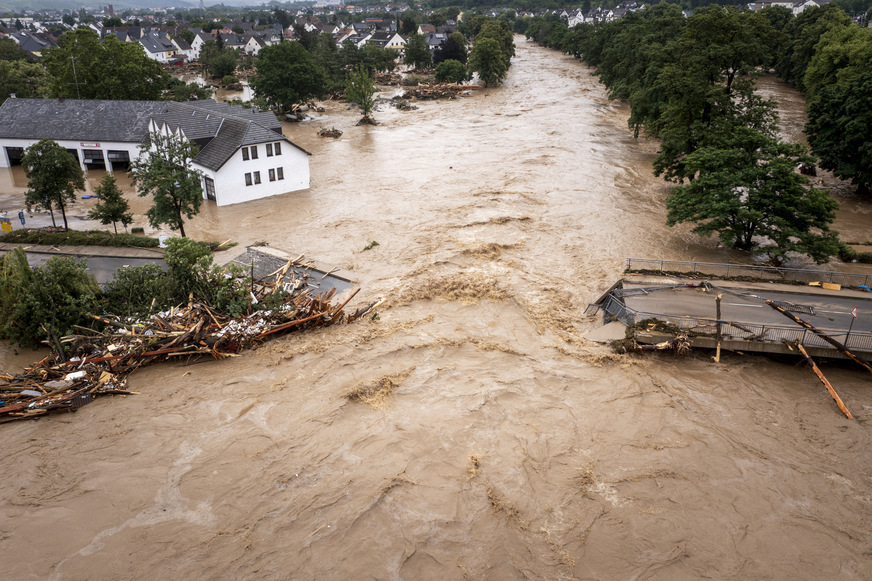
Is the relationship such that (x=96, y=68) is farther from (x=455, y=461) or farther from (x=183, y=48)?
(x=183, y=48)

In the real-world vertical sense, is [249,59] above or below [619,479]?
above

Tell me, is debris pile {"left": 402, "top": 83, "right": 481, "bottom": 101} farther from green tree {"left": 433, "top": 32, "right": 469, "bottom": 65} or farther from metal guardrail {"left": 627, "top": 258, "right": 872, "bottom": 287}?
metal guardrail {"left": 627, "top": 258, "right": 872, "bottom": 287}

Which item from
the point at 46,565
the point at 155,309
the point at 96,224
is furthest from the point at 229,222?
the point at 46,565

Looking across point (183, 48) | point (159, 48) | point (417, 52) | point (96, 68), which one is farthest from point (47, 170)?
point (183, 48)

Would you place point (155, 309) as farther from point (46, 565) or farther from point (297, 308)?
point (46, 565)

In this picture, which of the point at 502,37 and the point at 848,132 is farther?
the point at 502,37

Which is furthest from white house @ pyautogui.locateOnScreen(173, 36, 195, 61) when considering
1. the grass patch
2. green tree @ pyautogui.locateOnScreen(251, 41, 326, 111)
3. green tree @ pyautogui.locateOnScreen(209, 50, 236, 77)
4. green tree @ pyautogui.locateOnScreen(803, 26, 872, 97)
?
green tree @ pyautogui.locateOnScreen(803, 26, 872, 97)
